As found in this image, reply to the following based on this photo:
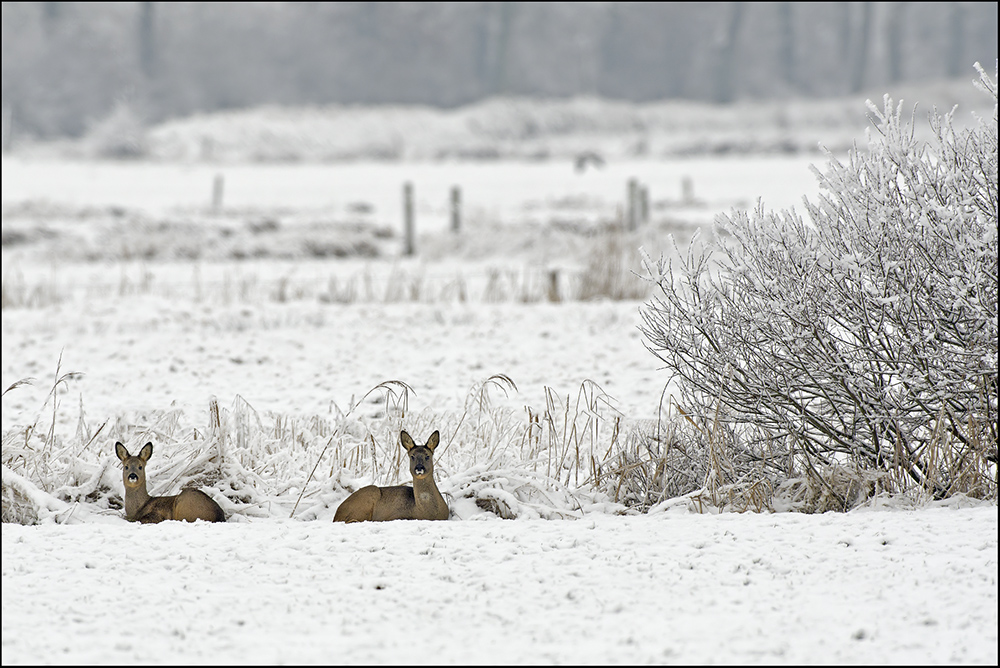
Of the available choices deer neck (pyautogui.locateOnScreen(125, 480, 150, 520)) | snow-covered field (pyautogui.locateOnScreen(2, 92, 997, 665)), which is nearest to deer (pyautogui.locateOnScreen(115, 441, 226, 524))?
deer neck (pyautogui.locateOnScreen(125, 480, 150, 520))

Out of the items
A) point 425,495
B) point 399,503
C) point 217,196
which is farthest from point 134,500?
point 217,196

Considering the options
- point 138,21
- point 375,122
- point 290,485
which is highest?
point 138,21

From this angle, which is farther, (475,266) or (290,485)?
(475,266)

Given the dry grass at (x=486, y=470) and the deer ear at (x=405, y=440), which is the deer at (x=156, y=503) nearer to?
the dry grass at (x=486, y=470)

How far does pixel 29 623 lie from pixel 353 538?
1179 mm

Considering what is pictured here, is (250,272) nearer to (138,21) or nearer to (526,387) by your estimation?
(526,387)

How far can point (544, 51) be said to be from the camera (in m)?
60.5

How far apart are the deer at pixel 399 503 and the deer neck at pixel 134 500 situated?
880 millimetres

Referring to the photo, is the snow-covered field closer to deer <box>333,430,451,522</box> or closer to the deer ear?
deer <box>333,430,451,522</box>

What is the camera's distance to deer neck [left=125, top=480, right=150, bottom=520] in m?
4.48

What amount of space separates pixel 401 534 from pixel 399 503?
0.41 metres

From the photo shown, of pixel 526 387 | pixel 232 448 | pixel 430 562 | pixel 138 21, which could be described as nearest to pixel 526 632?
pixel 430 562

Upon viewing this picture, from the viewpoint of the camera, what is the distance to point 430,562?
3.61m

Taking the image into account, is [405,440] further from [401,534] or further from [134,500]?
[134,500]
